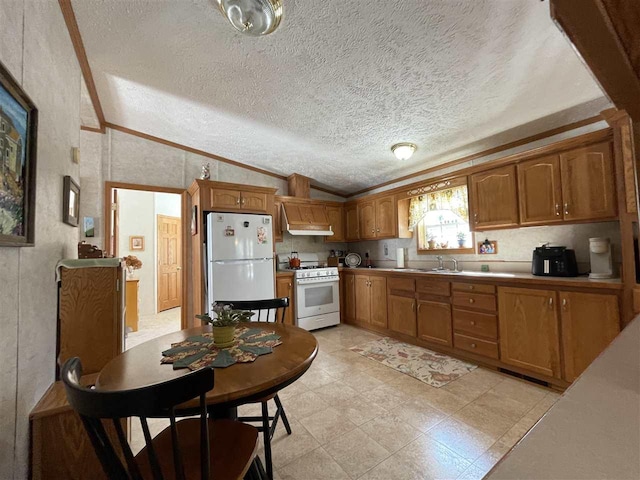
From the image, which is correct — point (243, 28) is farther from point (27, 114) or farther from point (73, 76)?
point (73, 76)

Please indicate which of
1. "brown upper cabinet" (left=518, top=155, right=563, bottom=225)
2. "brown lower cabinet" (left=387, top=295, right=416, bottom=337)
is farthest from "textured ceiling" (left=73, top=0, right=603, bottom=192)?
"brown lower cabinet" (left=387, top=295, right=416, bottom=337)

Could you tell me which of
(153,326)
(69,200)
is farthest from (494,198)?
(153,326)

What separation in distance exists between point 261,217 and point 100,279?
2162 millimetres

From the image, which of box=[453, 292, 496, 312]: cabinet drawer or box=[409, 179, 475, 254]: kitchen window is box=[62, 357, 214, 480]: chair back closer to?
box=[453, 292, 496, 312]: cabinet drawer

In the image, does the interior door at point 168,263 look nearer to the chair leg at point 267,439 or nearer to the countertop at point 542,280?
the chair leg at point 267,439

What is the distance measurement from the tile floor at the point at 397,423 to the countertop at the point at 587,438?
1.44 metres

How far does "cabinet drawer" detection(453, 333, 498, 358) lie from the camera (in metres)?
2.69

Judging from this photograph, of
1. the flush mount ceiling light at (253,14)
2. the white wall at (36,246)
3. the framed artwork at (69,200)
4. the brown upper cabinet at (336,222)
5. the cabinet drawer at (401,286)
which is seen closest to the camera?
the white wall at (36,246)

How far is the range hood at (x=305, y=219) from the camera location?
14.4 ft

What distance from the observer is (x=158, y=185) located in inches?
153

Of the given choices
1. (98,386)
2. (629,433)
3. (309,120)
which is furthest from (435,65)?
(98,386)

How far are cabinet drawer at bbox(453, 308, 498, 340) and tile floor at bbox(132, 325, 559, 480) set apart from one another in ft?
1.19

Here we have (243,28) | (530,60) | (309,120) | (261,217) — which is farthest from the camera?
(261,217)

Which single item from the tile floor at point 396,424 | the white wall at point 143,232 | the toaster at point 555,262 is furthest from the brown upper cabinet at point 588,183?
the white wall at point 143,232
